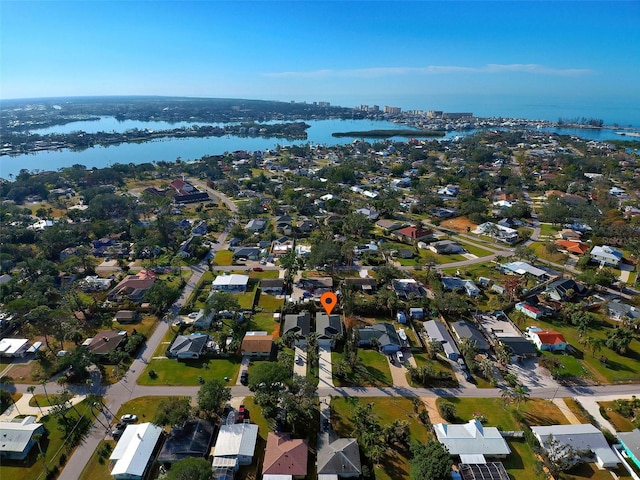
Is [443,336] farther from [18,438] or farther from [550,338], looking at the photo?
[18,438]

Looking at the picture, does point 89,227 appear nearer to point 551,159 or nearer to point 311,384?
point 311,384

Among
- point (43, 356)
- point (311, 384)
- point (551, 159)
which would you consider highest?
point (551, 159)

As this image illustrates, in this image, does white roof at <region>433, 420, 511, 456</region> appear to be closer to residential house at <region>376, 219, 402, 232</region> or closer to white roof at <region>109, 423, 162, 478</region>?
white roof at <region>109, 423, 162, 478</region>

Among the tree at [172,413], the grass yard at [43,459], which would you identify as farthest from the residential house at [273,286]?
the grass yard at [43,459]

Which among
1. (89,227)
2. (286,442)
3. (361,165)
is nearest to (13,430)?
(286,442)

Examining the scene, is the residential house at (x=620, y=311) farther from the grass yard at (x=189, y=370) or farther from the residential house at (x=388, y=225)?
the grass yard at (x=189, y=370)

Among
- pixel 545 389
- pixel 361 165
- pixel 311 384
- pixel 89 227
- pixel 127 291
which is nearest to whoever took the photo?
pixel 311 384

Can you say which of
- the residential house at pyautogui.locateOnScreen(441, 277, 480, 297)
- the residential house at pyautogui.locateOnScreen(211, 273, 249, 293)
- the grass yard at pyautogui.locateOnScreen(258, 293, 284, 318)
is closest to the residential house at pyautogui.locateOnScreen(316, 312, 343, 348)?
the grass yard at pyautogui.locateOnScreen(258, 293, 284, 318)
